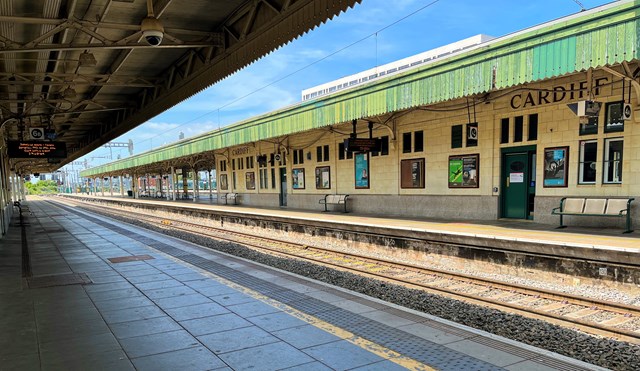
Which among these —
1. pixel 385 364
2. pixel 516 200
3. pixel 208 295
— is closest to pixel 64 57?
pixel 208 295

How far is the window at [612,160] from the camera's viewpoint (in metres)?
10.1

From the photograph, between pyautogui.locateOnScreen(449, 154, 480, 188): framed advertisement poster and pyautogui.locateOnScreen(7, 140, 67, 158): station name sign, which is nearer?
pyautogui.locateOnScreen(7, 140, 67, 158): station name sign

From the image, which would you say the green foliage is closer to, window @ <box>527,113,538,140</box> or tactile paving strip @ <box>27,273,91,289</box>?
tactile paving strip @ <box>27,273,91,289</box>

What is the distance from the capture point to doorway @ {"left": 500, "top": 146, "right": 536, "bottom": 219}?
39.6ft

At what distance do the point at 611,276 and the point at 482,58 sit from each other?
20.0 ft

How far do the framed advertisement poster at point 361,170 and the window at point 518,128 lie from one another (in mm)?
6521

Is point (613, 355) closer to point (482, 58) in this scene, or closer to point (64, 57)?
point (482, 58)

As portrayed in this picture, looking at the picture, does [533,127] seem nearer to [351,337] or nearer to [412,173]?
[412,173]

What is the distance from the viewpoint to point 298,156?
73.2 ft

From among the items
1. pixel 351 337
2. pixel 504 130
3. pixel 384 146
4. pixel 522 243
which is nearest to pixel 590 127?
pixel 504 130

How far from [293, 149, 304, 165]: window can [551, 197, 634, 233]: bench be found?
44.3 feet

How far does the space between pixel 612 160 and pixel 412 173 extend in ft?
21.3

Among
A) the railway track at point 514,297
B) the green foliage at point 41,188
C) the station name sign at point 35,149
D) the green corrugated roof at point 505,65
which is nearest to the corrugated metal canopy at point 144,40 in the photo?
the station name sign at point 35,149

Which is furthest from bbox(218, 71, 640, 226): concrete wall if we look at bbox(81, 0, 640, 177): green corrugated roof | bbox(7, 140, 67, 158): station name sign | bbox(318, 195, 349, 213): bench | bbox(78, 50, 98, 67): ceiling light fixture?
bbox(7, 140, 67, 158): station name sign
